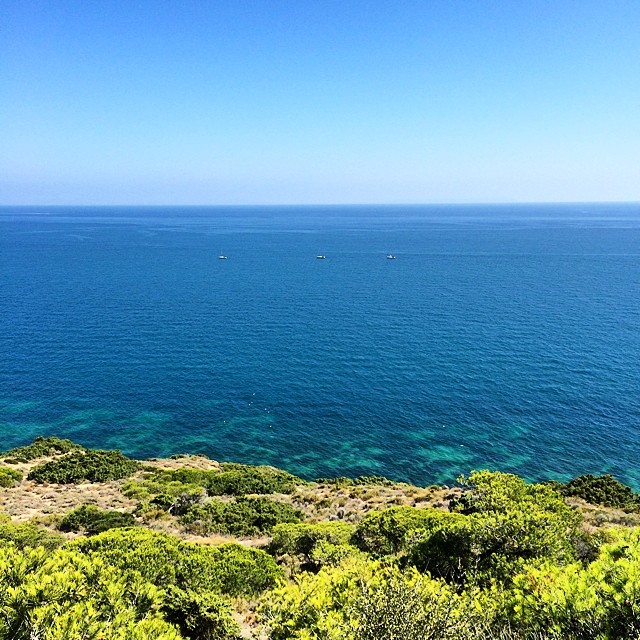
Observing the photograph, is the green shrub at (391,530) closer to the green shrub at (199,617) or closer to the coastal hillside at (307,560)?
the coastal hillside at (307,560)

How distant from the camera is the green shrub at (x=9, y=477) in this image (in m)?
34.2

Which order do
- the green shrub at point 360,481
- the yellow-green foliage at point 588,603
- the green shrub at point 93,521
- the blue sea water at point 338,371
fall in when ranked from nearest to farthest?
the yellow-green foliage at point 588,603 < the green shrub at point 93,521 < the green shrub at point 360,481 < the blue sea water at point 338,371

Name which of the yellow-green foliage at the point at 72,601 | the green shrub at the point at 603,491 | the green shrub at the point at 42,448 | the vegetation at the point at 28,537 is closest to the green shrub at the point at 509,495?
the yellow-green foliage at the point at 72,601

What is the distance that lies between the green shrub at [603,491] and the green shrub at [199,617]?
99.6 ft

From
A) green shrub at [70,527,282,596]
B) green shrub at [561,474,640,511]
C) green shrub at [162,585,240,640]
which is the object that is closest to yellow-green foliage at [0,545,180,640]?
green shrub at [162,585,240,640]

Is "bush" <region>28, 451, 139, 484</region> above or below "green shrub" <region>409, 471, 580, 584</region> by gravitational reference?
below

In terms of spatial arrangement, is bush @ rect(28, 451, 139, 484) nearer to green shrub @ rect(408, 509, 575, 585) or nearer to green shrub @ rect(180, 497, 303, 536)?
green shrub @ rect(180, 497, 303, 536)

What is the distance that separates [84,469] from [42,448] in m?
7.38

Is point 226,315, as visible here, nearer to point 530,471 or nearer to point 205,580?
point 530,471

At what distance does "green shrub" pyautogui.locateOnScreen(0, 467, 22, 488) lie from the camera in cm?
3419

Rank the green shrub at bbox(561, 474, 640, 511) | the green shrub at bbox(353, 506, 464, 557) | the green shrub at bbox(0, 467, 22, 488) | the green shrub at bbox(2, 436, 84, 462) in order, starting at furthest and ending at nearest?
the green shrub at bbox(2, 436, 84, 462)
the green shrub at bbox(0, 467, 22, 488)
the green shrub at bbox(561, 474, 640, 511)
the green shrub at bbox(353, 506, 464, 557)

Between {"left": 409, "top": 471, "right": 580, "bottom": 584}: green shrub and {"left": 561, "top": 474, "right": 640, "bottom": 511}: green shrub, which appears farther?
{"left": 561, "top": 474, "right": 640, "bottom": 511}: green shrub

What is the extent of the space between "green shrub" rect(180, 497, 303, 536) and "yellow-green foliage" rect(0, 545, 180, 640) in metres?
14.1

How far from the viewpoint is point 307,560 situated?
2227 cm
